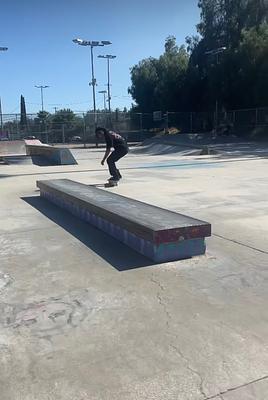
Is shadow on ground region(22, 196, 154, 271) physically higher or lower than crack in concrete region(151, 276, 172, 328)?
higher

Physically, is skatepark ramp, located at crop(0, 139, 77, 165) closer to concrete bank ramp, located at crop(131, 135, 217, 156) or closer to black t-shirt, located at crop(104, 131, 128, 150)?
black t-shirt, located at crop(104, 131, 128, 150)

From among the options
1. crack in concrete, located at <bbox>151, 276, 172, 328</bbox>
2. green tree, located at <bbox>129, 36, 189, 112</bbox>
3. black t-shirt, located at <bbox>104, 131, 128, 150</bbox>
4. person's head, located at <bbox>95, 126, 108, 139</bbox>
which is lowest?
crack in concrete, located at <bbox>151, 276, 172, 328</bbox>

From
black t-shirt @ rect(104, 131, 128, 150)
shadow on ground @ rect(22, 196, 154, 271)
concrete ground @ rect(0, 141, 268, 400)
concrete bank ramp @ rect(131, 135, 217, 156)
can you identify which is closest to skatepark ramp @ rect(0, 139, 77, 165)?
black t-shirt @ rect(104, 131, 128, 150)

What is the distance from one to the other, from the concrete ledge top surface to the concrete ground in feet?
1.07

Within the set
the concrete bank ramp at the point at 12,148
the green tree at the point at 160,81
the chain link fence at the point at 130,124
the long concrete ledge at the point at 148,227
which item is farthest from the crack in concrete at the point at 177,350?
the green tree at the point at 160,81

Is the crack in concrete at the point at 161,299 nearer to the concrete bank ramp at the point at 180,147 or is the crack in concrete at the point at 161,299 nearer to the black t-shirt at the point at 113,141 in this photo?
the black t-shirt at the point at 113,141

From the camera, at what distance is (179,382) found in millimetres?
2734

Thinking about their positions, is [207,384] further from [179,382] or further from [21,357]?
[21,357]

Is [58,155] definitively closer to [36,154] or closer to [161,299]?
[36,154]

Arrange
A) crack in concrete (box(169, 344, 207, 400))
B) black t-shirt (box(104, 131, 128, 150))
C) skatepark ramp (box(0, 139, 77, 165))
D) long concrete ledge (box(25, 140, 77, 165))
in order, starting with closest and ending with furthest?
crack in concrete (box(169, 344, 207, 400)) → black t-shirt (box(104, 131, 128, 150)) → long concrete ledge (box(25, 140, 77, 165)) → skatepark ramp (box(0, 139, 77, 165))

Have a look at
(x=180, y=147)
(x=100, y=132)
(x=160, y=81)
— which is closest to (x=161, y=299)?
(x=100, y=132)

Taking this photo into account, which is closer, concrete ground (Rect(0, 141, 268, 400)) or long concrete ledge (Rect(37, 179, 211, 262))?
concrete ground (Rect(0, 141, 268, 400))

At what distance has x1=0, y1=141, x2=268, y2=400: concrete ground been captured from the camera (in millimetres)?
2748

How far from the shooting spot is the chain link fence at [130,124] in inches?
1533
